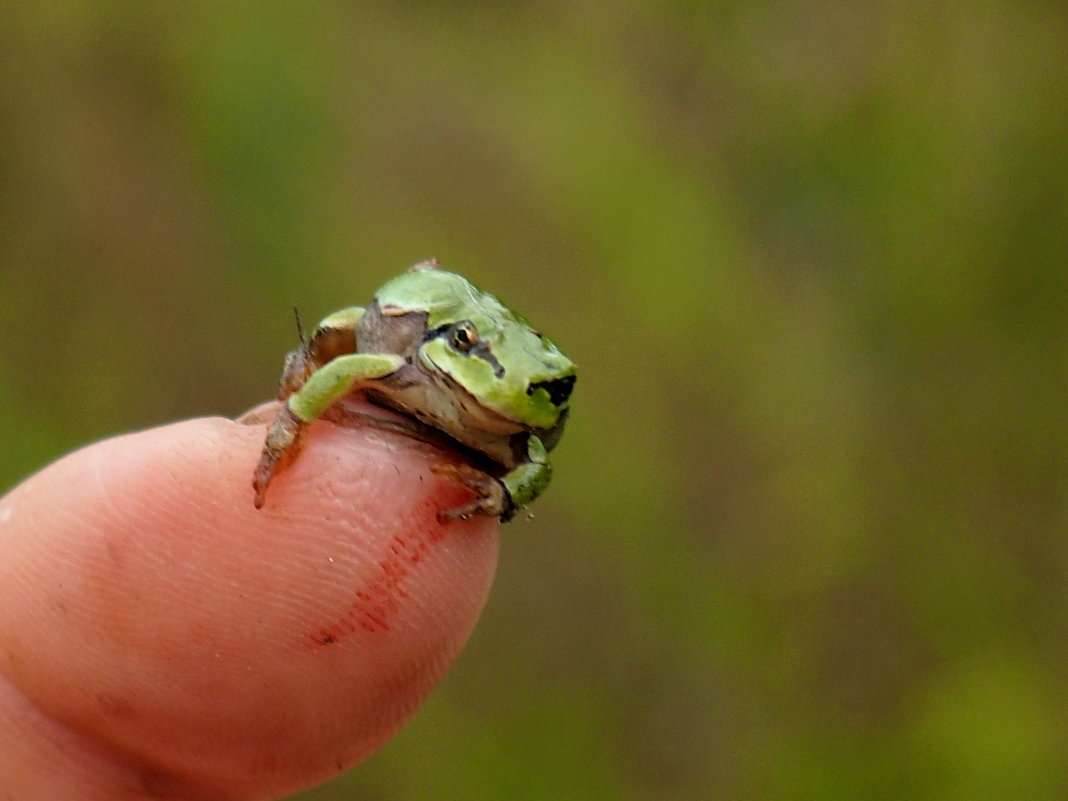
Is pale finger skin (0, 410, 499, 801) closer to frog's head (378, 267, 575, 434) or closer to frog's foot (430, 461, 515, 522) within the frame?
frog's foot (430, 461, 515, 522)

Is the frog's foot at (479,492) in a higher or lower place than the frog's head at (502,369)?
lower

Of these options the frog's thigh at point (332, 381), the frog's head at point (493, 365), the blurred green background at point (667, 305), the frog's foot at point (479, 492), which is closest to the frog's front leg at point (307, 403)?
the frog's thigh at point (332, 381)

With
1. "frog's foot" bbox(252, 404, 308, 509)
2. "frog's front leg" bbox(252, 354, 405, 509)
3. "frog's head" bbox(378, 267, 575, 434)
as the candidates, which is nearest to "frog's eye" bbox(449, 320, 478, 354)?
"frog's head" bbox(378, 267, 575, 434)

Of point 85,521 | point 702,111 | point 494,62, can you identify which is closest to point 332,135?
point 494,62

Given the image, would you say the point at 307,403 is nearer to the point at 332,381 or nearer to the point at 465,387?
the point at 332,381

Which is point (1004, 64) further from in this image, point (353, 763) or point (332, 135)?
point (353, 763)

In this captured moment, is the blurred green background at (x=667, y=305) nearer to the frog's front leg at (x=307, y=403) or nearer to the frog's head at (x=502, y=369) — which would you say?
the frog's front leg at (x=307, y=403)

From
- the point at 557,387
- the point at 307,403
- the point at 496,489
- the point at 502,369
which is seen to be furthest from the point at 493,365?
the point at 307,403
